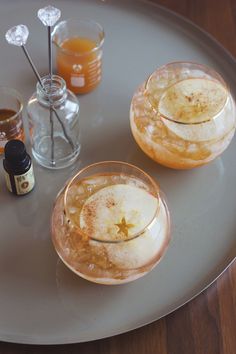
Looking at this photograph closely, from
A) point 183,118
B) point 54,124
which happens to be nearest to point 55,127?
point 54,124

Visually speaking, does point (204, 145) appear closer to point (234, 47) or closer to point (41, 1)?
point (234, 47)

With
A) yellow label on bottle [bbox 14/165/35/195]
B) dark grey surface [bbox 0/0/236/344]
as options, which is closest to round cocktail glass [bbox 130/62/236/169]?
dark grey surface [bbox 0/0/236/344]

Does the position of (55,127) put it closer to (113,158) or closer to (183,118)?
(113,158)

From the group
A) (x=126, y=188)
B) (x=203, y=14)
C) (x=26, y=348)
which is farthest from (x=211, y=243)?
(x=203, y=14)

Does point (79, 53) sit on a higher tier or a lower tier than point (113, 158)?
higher

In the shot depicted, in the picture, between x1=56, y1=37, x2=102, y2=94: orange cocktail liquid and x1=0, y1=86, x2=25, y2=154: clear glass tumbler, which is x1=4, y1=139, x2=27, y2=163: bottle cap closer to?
x1=0, y1=86, x2=25, y2=154: clear glass tumbler

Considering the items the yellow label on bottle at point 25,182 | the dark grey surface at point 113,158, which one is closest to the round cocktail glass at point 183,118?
the dark grey surface at point 113,158
